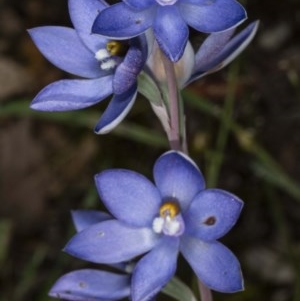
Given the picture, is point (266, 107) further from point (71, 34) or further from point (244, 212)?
point (71, 34)

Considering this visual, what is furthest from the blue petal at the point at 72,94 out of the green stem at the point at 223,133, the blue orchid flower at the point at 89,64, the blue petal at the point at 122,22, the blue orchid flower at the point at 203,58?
the green stem at the point at 223,133

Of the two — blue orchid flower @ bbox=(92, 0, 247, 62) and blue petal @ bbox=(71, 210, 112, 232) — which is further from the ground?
blue orchid flower @ bbox=(92, 0, 247, 62)

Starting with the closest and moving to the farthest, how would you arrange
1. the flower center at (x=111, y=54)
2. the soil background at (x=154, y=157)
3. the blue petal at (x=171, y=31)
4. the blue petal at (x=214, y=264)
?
the blue petal at (x=171, y=31) < the blue petal at (x=214, y=264) < the flower center at (x=111, y=54) < the soil background at (x=154, y=157)

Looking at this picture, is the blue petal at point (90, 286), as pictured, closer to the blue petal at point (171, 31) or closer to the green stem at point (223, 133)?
the blue petal at point (171, 31)

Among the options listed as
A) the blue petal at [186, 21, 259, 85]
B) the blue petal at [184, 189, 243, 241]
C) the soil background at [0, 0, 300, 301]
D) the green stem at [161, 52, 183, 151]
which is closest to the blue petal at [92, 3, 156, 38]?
the green stem at [161, 52, 183, 151]

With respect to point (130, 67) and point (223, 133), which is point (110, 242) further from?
point (223, 133)

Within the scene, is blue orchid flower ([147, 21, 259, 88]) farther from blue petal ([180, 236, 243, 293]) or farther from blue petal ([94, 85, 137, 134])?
blue petal ([180, 236, 243, 293])
